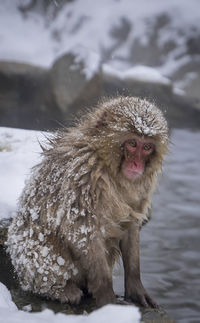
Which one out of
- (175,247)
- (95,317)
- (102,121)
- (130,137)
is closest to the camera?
(95,317)

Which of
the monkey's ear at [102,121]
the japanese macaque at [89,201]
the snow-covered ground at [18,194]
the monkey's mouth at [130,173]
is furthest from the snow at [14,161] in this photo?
the monkey's mouth at [130,173]

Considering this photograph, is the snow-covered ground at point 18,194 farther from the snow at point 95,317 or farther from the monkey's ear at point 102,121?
the monkey's ear at point 102,121

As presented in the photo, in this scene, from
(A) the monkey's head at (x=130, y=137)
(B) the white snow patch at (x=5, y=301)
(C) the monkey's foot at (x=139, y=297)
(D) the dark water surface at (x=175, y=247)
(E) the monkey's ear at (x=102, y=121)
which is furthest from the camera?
(D) the dark water surface at (x=175, y=247)

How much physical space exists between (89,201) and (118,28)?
17.0m

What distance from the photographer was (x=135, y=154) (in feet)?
8.12

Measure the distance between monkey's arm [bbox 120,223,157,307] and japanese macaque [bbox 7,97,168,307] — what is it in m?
0.02

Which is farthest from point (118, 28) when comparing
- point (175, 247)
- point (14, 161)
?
point (14, 161)

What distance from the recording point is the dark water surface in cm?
394

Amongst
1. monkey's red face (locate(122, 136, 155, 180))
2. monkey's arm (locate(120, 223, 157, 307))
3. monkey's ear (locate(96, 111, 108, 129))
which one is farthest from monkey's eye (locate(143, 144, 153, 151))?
monkey's arm (locate(120, 223, 157, 307))

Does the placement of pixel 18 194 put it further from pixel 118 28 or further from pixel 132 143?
pixel 118 28

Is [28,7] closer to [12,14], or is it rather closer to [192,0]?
[12,14]

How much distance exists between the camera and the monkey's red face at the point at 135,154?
246 centimetres

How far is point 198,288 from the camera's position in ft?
14.0

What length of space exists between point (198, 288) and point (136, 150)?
2.28 meters
